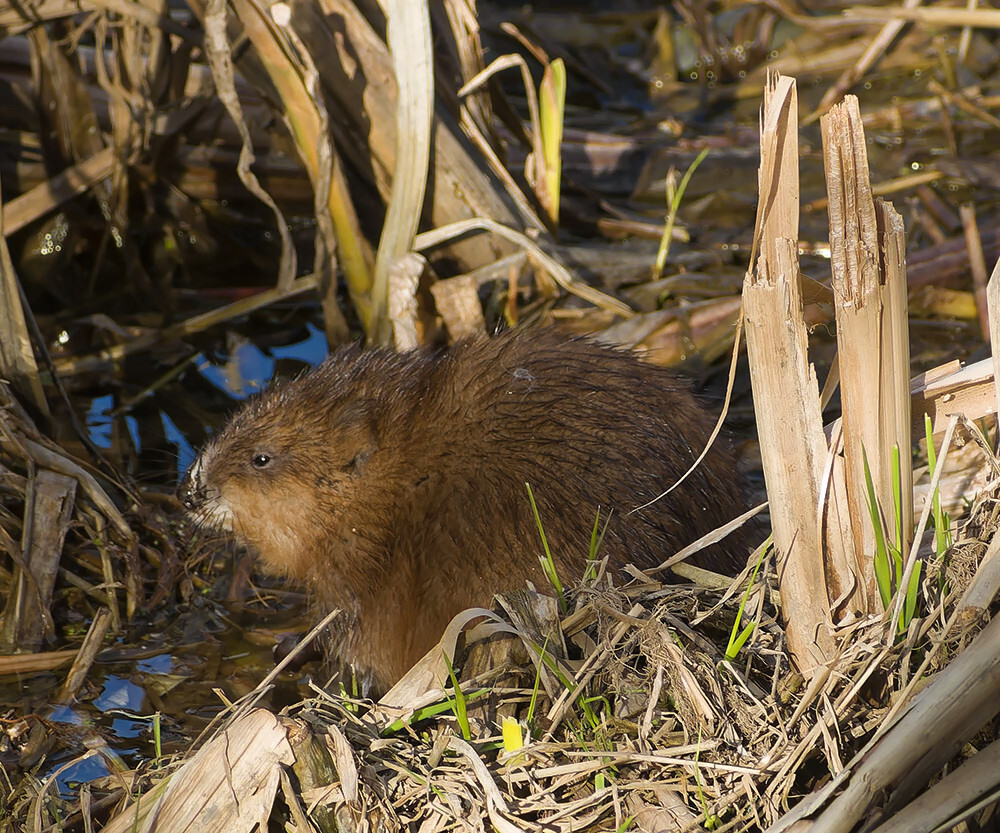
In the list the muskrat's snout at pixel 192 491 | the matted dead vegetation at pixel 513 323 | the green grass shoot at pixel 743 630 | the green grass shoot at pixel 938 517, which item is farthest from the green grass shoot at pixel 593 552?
the muskrat's snout at pixel 192 491

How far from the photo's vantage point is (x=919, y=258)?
4.27 meters

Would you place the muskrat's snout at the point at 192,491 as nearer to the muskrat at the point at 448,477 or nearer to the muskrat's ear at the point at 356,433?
the muskrat at the point at 448,477

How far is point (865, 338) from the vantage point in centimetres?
187

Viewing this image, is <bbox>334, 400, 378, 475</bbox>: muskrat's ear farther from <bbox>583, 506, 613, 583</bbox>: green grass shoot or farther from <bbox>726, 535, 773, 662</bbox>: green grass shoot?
<bbox>726, 535, 773, 662</bbox>: green grass shoot

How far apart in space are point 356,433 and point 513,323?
1270mm

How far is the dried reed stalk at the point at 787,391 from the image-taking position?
1.82 metres

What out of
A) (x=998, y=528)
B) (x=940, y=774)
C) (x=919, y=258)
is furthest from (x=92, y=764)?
(x=919, y=258)

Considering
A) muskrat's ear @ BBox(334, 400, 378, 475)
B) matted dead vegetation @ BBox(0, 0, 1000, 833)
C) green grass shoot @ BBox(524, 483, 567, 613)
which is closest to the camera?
matted dead vegetation @ BBox(0, 0, 1000, 833)

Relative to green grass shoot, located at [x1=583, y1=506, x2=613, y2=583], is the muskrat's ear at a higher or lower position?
higher

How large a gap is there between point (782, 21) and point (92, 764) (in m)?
5.06

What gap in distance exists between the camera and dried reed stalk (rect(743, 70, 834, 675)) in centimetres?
182

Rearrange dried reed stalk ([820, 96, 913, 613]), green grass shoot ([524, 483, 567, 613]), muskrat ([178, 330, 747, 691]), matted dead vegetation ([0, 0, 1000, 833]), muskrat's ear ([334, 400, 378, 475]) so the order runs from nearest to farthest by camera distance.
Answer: dried reed stalk ([820, 96, 913, 613])
matted dead vegetation ([0, 0, 1000, 833])
green grass shoot ([524, 483, 567, 613])
muskrat ([178, 330, 747, 691])
muskrat's ear ([334, 400, 378, 475])

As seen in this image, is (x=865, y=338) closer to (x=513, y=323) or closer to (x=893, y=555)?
(x=893, y=555)

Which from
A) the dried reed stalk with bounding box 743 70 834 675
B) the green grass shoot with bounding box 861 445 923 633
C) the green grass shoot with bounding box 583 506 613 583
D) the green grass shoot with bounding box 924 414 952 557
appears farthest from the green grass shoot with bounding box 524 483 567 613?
the green grass shoot with bounding box 924 414 952 557
